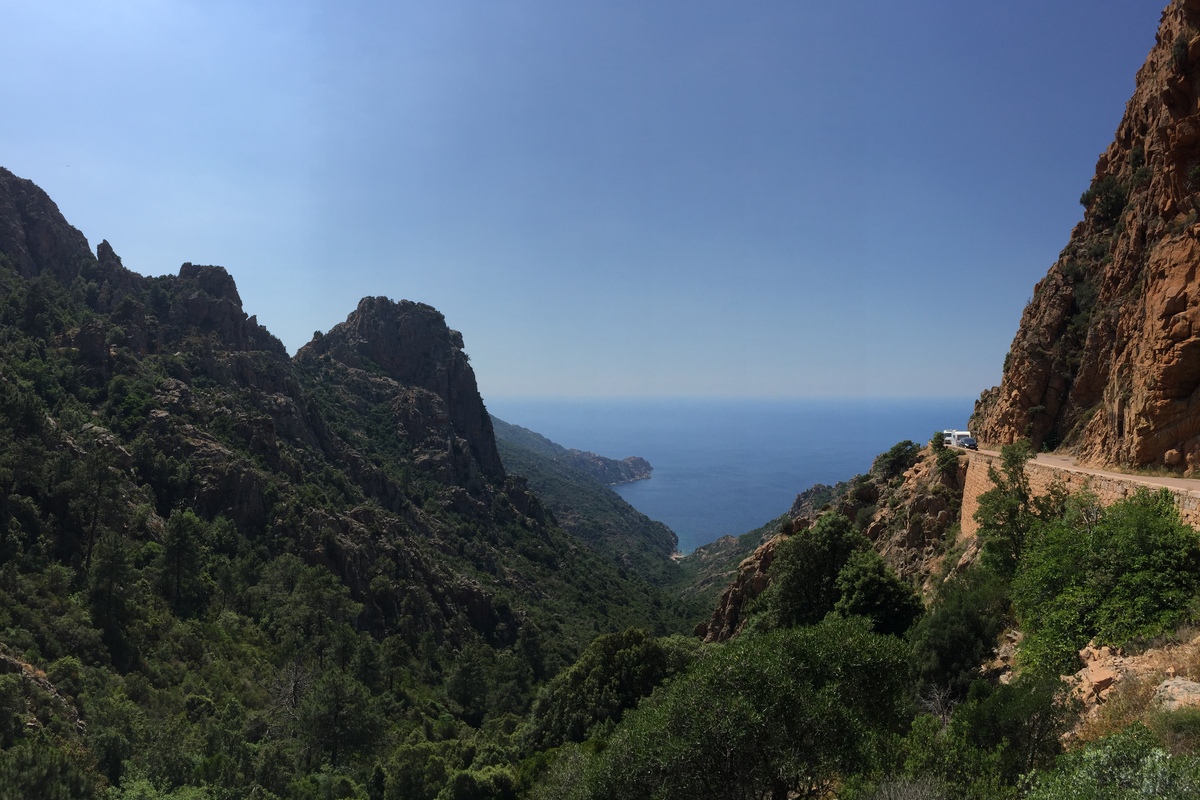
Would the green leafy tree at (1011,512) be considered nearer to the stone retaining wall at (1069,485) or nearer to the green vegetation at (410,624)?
the green vegetation at (410,624)

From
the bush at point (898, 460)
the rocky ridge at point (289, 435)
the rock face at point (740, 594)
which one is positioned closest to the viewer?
the rock face at point (740, 594)

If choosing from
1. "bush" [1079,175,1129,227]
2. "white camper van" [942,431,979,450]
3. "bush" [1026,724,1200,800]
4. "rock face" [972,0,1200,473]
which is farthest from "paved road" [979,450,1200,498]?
"bush" [1079,175,1129,227]

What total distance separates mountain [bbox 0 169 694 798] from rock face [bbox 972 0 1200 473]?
28863mm

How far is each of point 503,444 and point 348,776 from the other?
455 feet

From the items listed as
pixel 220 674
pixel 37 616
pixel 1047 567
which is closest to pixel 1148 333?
pixel 1047 567

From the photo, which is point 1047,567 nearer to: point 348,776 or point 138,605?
point 348,776

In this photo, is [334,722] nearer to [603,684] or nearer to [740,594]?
[603,684]

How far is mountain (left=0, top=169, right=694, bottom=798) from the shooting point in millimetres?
26016

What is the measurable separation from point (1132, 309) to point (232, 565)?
52.2 m

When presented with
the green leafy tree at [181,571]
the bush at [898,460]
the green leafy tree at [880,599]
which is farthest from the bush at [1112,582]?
the green leafy tree at [181,571]

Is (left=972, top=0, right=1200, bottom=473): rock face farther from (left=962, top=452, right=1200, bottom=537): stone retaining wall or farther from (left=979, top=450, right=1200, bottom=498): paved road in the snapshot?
(left=962, top=452, right=1200, bottom=537): stone retaining wall

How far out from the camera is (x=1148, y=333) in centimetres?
2078

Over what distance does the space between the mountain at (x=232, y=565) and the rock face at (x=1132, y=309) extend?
28.9 m

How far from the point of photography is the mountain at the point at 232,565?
26.0 meters
